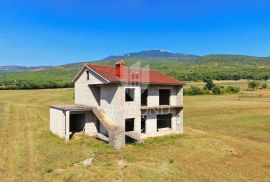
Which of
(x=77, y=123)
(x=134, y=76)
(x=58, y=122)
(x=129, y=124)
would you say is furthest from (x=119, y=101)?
(x=77, y=123)

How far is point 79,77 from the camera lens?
3381cm

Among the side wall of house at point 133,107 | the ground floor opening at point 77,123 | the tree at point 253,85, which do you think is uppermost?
the tree at point 253,85

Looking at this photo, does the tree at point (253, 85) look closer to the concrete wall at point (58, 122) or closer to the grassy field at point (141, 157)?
the grassy field at point (141, 157)

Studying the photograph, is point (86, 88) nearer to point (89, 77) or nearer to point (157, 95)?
point (89, 77)

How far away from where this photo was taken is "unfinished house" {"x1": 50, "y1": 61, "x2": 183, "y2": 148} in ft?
90.0

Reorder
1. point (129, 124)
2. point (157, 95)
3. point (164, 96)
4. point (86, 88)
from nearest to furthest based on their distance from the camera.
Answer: point (129, 124)
point (157, 95)
point (86, 88)
point (164, 96)

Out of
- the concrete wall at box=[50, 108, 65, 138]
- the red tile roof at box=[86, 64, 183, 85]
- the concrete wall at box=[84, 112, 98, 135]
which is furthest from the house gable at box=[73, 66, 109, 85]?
the concrete wall at box=[50, 108, 65, 138]

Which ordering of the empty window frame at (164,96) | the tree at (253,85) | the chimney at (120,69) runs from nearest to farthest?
the chimney at (120,69) → the empty window frame at (164,96) → the tree at (253,85)

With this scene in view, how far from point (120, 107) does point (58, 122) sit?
814cm

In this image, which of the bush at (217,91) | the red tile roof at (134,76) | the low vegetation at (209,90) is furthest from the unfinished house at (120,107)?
the bush at (217,91)

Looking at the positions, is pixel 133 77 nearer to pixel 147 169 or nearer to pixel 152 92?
pixel 152 92

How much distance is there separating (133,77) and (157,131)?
7.49 m

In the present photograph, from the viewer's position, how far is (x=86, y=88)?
32.2m

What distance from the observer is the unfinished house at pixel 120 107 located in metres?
27.4
